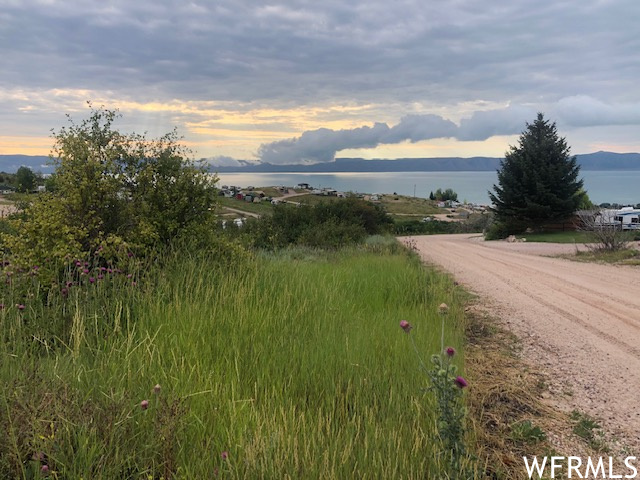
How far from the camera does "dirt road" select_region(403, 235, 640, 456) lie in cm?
464

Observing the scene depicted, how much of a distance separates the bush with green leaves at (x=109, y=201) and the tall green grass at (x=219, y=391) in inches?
44.2

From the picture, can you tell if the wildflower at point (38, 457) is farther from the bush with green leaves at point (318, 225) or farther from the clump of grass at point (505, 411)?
the bush with green leaves at point (318, 225)

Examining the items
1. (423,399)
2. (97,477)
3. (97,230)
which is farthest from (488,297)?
(97,477)

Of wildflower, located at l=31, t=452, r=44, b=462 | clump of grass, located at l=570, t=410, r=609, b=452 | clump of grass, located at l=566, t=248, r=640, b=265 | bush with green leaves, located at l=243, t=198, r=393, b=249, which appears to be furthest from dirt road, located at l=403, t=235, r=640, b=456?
bush with green leaves, located at l=243, t=198, r=393, b=249

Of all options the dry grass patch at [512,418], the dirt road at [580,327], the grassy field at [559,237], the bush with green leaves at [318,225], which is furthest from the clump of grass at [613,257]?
the dry grass patch at [512,418]

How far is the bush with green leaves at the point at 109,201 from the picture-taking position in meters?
6.07

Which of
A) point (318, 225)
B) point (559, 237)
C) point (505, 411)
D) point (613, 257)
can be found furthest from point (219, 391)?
point (559, 237)

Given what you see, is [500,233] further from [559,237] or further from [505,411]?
[505,411]

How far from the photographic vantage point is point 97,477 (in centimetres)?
243

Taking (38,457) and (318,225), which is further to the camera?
(318,225)

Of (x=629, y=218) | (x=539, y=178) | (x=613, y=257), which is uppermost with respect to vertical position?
(x=539, y=178)

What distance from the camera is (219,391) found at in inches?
135

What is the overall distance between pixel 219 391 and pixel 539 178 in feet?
120

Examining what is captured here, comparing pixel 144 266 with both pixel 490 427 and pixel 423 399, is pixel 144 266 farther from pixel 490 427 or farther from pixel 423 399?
pixel 490 427
